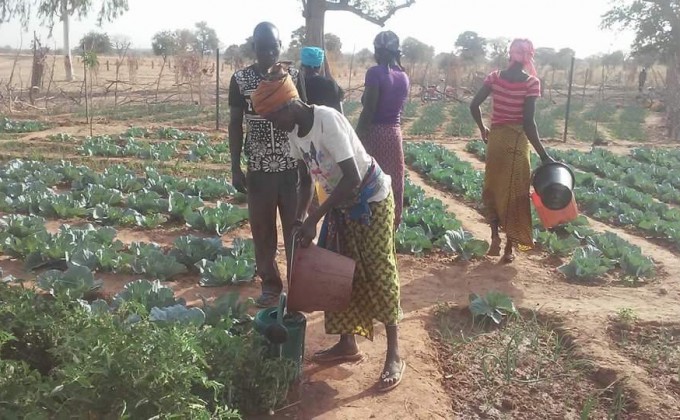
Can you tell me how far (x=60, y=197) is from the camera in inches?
261

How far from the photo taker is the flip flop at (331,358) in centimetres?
359

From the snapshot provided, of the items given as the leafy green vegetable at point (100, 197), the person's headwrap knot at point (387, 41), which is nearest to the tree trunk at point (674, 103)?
the person's headwrap knot at point (387, 41)

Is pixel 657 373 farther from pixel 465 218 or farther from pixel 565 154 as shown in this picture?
pixel 565 154

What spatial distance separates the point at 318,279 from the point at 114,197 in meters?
4.73

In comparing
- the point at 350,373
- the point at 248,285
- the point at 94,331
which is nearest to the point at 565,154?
the point at 248,285

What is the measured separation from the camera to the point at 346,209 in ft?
10.5

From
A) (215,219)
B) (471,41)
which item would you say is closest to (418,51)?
(471,41)

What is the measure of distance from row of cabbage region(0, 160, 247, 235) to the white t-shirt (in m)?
3.24

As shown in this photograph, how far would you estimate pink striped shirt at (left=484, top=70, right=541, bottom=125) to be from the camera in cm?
502

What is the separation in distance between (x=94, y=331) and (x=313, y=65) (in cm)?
234

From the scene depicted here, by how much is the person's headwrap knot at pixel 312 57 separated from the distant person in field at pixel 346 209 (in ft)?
3.44

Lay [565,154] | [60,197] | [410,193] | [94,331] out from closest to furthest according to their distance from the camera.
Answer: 1. [94,331]
2. [60,197]
3. [410,193]
4. [565,154]

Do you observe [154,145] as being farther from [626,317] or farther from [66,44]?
[66,44]

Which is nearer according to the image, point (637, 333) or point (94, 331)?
point (94, 331)
